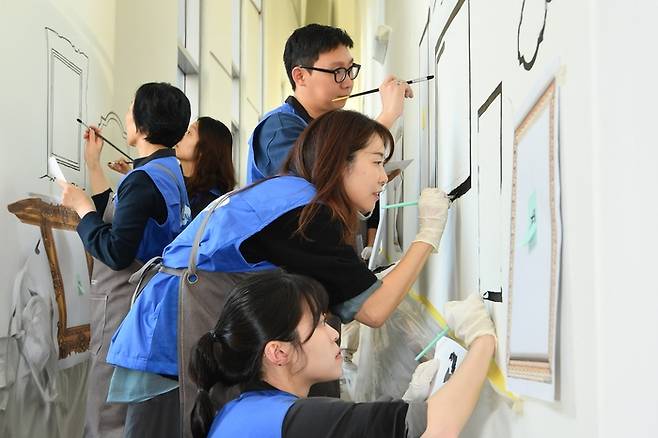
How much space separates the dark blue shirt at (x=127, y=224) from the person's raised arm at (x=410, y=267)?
1.81 feet

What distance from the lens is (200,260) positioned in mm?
1110

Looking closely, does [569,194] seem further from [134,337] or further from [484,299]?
[134,337]

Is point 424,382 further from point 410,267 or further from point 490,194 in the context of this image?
point 490,194

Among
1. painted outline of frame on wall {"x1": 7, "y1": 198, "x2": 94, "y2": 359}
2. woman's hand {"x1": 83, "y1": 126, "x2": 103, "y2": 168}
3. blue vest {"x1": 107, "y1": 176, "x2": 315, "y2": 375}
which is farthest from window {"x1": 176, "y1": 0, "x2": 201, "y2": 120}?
blue vest {"x1": 107, "y1": 176, "x2": 315, "y2": 375}

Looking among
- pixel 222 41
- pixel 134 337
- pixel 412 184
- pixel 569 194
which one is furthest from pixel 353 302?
pixel 222 41

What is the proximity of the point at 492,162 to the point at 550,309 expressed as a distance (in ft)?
1.01

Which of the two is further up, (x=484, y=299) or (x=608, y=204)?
(x=608, y=204)

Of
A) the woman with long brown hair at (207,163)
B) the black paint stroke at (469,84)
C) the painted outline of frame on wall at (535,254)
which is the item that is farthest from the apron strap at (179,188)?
the painted outline of frame on wall at (535,254)

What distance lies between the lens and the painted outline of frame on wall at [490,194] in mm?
815

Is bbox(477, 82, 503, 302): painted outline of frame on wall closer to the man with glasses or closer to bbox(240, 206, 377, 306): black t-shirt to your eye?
bbox(240, 206, 377, 306): black t-shirt

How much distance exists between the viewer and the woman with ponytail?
836 mm

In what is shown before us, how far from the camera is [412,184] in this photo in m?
1.85

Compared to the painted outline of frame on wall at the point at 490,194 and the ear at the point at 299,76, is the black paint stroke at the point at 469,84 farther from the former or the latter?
the ear at the point at 299,76

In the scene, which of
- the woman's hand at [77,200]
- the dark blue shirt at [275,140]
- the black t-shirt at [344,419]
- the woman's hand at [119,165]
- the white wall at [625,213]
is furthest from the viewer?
the woman's hand at [119,165]
